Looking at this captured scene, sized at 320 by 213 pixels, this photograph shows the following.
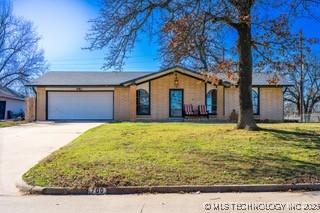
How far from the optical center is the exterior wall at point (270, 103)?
1268 inches

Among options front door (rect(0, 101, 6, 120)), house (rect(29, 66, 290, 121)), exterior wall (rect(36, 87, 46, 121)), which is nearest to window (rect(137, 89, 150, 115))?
house (rect(29, 66, 290, 121))

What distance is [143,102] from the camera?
32.2m

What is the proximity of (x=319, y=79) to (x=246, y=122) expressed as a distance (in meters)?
44.8

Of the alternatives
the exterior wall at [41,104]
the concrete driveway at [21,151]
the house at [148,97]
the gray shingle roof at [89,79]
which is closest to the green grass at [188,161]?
the concrete driveway at [21,151]

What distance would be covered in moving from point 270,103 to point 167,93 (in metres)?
7.37

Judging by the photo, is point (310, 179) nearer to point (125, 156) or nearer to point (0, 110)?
point (125, 156)

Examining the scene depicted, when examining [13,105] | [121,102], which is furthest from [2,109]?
[121,102]

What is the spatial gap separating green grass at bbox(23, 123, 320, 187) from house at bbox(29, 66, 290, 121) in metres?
16.3

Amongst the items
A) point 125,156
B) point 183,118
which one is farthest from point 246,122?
point 183,118

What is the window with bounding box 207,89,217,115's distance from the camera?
31.9 metres

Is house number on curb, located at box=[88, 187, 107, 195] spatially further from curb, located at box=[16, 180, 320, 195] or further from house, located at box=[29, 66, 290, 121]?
house, located at box=[29, 66, 290, 121]

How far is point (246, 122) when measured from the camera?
52.8 ft

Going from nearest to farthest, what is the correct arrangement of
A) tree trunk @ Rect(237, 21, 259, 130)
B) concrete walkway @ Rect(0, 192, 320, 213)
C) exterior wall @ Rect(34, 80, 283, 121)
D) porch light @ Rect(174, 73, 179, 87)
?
concrete walkway @ Rect(0, 192, 320, 213) → tree trunk @ Rect(237, 21, 259, 130) → exterior wall @ Rect(34, 80, 283, 121) → porch light @ Rect(174, 73, 179, 87)

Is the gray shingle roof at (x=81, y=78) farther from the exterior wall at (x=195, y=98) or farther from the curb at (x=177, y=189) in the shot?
the curb at (x=177, y=189)
